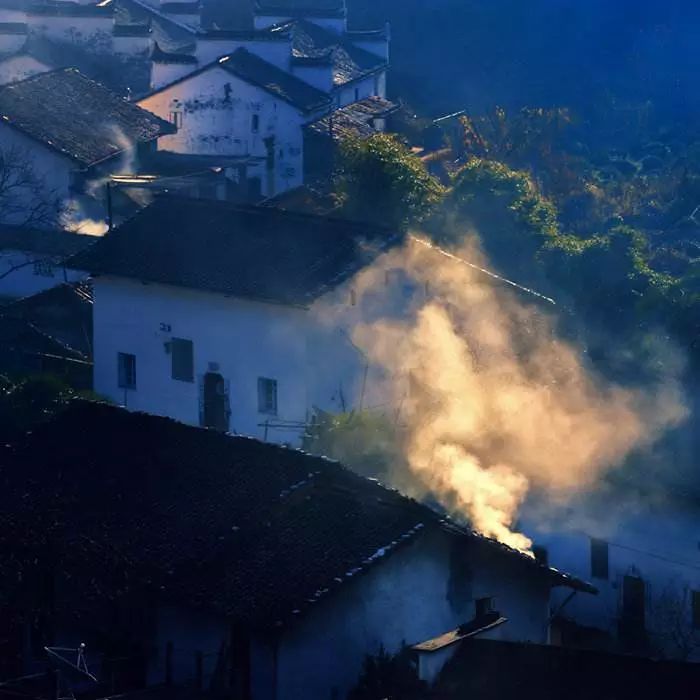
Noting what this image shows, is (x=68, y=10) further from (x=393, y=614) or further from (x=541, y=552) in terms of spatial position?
(x=393, y=614)

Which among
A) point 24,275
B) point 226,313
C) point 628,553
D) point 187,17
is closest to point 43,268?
point 24,275

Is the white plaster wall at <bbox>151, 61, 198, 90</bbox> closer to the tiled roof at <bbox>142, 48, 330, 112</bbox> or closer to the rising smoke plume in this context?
the tiled roof at <bbox>142, 48, 330, 112</bbox>

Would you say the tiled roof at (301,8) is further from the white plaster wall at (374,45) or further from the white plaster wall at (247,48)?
the white plaster wall at (247,48)

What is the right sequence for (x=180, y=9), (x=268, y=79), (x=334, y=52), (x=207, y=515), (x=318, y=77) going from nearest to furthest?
(x=207, y=515)
(x=268, y=79)
(x=318, y=77)
(x=334, y=52)
(x=180, y=9)

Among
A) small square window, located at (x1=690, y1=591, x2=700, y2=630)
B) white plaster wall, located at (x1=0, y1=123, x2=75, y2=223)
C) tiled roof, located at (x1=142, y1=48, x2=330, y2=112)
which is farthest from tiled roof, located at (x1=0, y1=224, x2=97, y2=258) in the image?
small square window, located at (x1=690, y1=591, x2=700, y2=630)

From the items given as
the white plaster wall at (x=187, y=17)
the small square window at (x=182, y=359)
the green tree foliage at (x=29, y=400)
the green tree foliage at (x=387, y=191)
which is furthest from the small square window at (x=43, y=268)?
the white plaster wall at (x=187, y=17)

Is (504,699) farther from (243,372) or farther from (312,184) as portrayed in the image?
(312,184)
